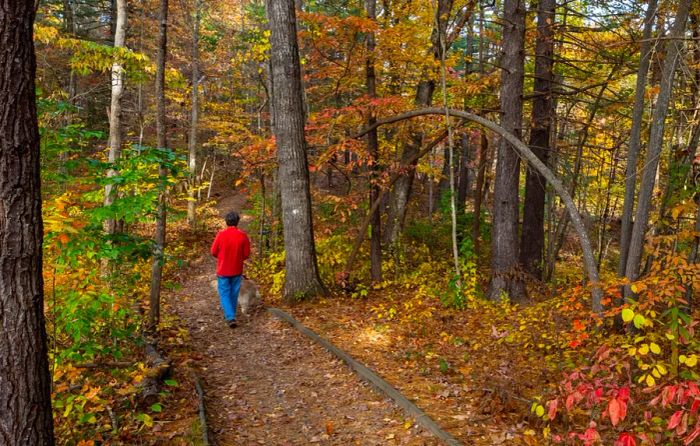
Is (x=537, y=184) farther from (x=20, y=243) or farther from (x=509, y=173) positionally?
(x=20, y=243)

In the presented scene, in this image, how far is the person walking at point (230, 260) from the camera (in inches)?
325

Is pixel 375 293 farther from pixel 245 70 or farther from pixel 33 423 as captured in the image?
pixel 245 70

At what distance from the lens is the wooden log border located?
4.29 meters

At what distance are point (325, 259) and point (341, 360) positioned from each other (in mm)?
4294

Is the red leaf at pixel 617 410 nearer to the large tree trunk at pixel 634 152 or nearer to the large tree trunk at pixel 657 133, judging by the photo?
the large tree trunk at pixel 657 133

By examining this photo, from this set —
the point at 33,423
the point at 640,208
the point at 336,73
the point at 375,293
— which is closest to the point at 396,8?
the point at 336,73

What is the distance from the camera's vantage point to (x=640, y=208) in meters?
5.43

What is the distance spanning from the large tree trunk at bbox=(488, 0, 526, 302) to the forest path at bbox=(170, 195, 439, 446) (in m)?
4.06

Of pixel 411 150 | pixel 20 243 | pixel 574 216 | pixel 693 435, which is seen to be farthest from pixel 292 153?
pixel 693 435

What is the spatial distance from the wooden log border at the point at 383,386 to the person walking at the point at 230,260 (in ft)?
4.02

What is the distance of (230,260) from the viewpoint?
27.1 ft

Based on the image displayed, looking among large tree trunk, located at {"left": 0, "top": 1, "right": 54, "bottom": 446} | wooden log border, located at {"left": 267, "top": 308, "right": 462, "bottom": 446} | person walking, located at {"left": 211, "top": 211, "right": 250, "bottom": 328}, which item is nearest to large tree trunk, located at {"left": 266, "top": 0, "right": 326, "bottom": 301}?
person walking, located at {"left": 211, "top": 211, "right": 250, "bottom": 328}

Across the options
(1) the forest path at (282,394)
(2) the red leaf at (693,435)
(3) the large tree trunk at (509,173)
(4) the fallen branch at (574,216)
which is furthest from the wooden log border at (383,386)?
(3) the large tree trunk at (509,173)

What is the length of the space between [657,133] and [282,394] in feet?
18.4
